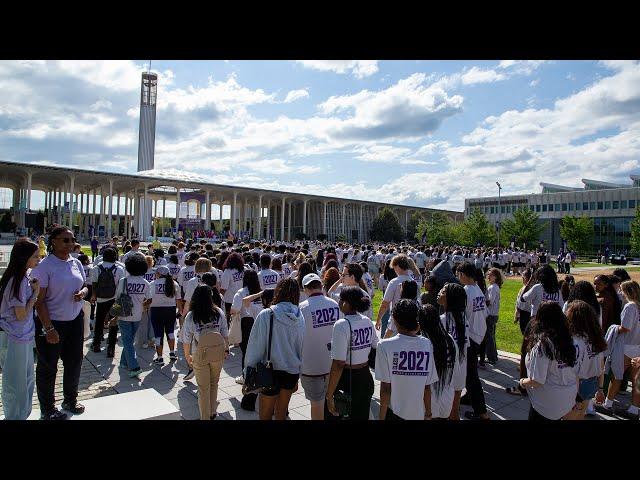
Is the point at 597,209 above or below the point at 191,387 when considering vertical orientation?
above

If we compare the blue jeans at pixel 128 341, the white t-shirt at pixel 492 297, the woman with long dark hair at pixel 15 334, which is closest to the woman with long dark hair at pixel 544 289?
the white t-shirt at pixel 492 297

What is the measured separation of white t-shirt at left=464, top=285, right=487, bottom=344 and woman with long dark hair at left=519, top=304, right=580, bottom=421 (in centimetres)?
186

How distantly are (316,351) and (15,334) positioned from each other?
3147 millimetres

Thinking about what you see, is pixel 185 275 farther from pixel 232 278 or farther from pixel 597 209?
pixel 597 209

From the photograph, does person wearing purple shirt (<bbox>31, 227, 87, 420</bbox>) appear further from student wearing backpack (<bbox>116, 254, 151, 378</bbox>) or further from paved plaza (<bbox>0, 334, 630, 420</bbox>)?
student wearing backpack (<bbox>116, 254, 151, 378</bbox>)

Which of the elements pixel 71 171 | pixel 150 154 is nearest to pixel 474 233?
pixel 71 171

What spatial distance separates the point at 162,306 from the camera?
7.30 m

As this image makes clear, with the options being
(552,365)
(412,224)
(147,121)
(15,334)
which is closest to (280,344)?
(552,365)

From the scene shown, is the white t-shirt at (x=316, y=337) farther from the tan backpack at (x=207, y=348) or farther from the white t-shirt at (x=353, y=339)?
the tan backpack at (x=207, y=348)

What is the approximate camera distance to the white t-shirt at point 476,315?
18.2 ft

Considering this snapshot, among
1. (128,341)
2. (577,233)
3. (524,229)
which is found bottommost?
(128,341)

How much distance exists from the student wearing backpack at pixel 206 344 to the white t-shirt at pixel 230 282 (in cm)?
320

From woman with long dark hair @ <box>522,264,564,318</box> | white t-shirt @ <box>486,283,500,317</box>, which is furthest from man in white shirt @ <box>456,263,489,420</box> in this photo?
white t-shirt @ <box>486,283,500,317</box>
